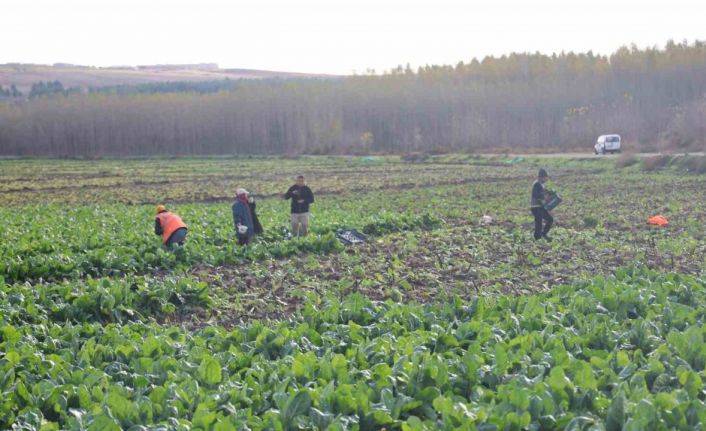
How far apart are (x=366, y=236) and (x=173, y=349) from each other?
11.9m

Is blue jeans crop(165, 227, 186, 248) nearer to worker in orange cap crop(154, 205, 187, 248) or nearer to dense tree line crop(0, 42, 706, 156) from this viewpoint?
worker in orange cap crop(154, 205, 187, 248)

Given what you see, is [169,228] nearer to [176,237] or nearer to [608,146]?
[176,237]

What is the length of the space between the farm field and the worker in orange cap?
1.32 feet

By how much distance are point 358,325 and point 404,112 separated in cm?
9919

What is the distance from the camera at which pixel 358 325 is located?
325 inches

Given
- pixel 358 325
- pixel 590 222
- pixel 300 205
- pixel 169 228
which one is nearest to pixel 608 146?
pixel 590 222

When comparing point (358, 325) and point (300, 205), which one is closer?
point (358, 325)

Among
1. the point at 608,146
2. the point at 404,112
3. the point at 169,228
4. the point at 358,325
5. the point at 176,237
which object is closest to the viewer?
the point at 358,325

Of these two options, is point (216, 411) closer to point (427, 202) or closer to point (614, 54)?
point (427, 202)

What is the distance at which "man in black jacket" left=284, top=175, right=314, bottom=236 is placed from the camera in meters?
17.8

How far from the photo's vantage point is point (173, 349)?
774cm

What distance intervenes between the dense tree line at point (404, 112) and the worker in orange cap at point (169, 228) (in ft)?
212

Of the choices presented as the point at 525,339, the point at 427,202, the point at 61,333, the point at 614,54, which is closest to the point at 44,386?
the point at 61,333

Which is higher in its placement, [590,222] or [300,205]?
[300,205]
